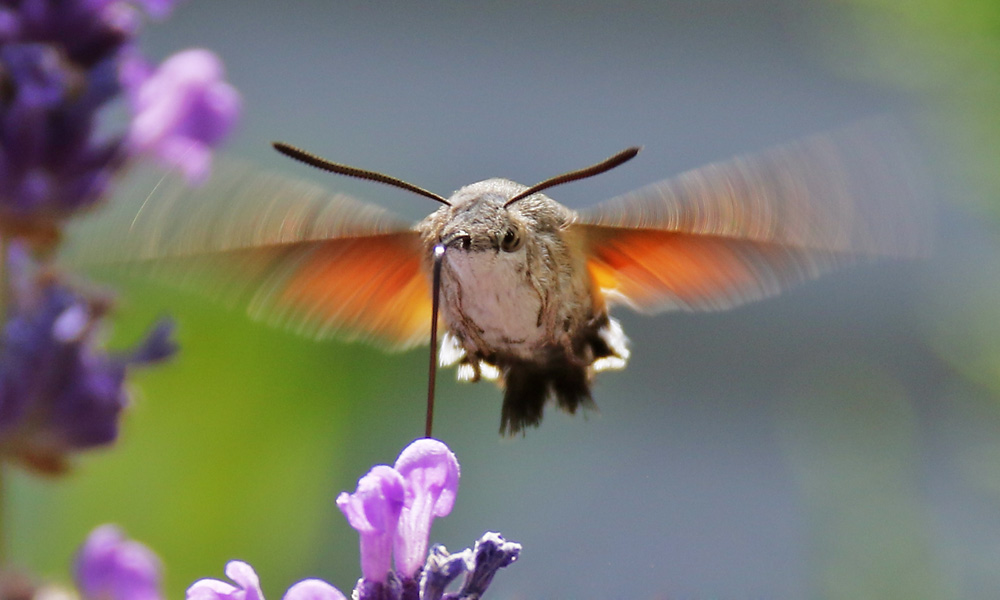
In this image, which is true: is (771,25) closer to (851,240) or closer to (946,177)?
(946,177)

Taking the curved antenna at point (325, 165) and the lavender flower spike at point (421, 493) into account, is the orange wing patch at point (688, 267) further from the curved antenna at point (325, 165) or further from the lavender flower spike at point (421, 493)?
the lavender flower spike at point (421, 493)

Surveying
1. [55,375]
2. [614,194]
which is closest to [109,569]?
[55,375]

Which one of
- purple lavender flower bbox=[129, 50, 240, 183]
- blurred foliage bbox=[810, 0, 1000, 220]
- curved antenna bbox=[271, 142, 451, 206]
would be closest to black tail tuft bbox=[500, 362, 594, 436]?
curved antenna bbox=[271, 142, 451, 206]

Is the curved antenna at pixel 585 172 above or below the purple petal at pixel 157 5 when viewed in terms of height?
below

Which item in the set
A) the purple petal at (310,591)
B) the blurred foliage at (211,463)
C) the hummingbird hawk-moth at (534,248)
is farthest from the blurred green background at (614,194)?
the purple petal at (310,591)

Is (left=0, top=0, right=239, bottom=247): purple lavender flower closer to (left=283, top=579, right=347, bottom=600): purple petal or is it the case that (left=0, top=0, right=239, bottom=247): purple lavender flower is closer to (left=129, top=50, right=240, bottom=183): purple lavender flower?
(left=129, top=50, right=240, bottom=183): purple lavender flower

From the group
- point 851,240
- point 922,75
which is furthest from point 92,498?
point 922,75
